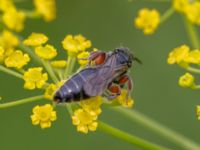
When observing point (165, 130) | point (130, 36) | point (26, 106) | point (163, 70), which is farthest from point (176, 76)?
point (165, 130)

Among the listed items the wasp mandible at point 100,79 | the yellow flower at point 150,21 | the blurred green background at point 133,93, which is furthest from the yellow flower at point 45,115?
the blurred green background at point 133,93

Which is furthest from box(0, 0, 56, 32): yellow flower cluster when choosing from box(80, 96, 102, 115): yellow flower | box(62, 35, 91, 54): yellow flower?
box(80, 96, 102, 115): yellow flower

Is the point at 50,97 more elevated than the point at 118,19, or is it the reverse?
the point at 118,19

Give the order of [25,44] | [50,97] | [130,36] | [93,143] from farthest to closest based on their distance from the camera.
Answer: [130,36] < [93,143] < [25,44] < [50,97]

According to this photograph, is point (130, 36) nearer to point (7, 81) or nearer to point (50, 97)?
point (7, 81)

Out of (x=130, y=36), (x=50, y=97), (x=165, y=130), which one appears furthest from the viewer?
(x=130, y=36)
